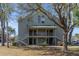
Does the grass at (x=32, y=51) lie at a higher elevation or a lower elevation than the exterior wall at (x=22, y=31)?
lower

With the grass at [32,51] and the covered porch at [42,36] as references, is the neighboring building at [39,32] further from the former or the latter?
the grass at [32,51]

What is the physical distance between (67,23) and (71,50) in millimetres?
557

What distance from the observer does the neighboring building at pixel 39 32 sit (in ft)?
12.3

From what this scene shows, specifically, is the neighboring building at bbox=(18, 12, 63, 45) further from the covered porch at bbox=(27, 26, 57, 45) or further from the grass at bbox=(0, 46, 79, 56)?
the grass at bbox=(0, 46, 79, 56)

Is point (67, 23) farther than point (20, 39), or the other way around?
point (67, 23)

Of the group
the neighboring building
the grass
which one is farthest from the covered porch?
the grass

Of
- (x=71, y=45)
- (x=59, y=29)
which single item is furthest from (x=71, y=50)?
(x=59, y=29)

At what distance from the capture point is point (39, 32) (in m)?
3.80

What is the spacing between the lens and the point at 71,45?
389 cm

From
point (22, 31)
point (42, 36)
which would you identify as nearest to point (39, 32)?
point (42, 36)

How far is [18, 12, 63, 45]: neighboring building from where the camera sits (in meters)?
3.76

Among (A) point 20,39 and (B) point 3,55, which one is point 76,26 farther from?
(B) point 3,55

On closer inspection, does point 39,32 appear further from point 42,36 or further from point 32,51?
point 32,51

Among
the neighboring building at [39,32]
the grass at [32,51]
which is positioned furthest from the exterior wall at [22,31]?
the grass at [32,51]
